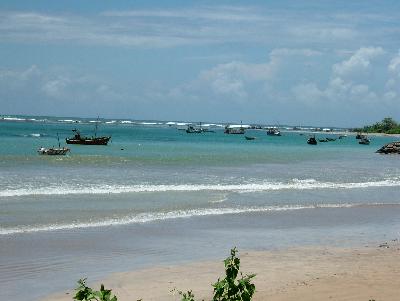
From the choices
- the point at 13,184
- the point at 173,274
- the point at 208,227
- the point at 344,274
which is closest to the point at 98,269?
the point at 173,274

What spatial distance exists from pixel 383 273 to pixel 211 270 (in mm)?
3144

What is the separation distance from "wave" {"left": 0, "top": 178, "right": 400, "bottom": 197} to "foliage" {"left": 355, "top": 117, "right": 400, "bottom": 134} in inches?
5511

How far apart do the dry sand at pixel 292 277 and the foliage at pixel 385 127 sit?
16003 cm

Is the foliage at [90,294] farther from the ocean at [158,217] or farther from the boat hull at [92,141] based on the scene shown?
the boat hull at [92,141]

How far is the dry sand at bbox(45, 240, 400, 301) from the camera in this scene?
10.3 meters

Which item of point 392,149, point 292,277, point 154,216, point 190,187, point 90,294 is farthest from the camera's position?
point 392,149

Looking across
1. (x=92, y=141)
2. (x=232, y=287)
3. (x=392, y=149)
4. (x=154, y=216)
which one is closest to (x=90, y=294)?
(x=232, y=287)

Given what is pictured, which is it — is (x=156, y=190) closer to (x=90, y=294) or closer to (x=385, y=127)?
(x=90, y=294)

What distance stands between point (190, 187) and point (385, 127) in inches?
6250

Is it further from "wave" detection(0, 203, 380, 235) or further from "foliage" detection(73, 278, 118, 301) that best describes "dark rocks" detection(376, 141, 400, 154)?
"foliage" detection(73, 278, 118, 301)

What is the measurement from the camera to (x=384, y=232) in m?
17.4

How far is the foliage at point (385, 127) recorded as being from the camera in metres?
171

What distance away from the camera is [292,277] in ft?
37.8

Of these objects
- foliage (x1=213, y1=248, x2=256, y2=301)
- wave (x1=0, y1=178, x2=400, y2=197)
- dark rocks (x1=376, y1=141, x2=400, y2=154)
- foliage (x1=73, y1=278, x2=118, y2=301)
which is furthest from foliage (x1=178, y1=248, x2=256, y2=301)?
dark rocks (x1=376, y1=141, x2=400, y2=154)
